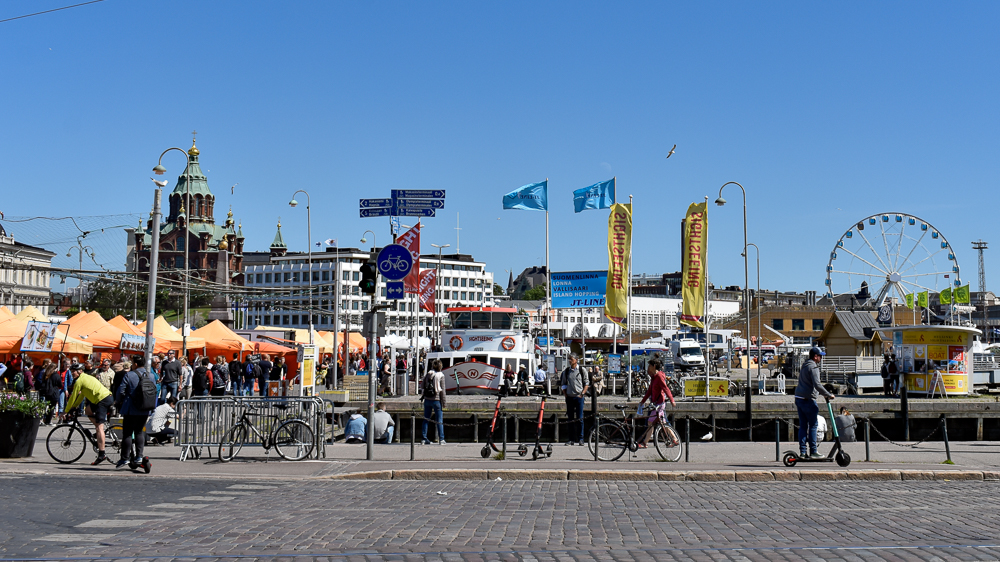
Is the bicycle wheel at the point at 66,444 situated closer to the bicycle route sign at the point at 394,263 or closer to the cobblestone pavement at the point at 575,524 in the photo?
the cobblestone pavement at the point at 575,524

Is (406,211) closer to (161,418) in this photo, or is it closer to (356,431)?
(356,431)

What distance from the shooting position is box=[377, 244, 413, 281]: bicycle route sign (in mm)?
17453

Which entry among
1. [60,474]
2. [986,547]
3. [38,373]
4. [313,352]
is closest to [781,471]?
[986,547]

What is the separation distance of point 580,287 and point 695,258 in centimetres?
472

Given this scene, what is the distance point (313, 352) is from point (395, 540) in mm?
17700

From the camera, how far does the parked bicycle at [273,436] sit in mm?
16766

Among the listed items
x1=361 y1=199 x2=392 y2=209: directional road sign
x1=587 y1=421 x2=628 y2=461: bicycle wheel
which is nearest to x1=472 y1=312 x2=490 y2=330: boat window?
x1=361 y1=199 x2=392 y2=209: directional road sign

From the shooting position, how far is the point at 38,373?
30.8 metres

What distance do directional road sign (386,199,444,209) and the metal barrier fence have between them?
6.20 metres

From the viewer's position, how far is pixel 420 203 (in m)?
22.2

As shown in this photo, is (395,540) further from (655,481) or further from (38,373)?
(38,373)

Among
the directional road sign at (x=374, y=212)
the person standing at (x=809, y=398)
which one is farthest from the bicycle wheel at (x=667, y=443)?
the directional road sign at (x=374, y=212)

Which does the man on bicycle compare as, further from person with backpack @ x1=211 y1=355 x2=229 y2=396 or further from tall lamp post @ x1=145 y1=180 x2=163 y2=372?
person with backpack @ x1=211 y1=355 x2=229 y2=396

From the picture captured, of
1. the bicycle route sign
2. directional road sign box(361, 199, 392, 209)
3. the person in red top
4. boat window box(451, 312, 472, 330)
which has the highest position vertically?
directional road sign box(361, 199, 392, 209)
